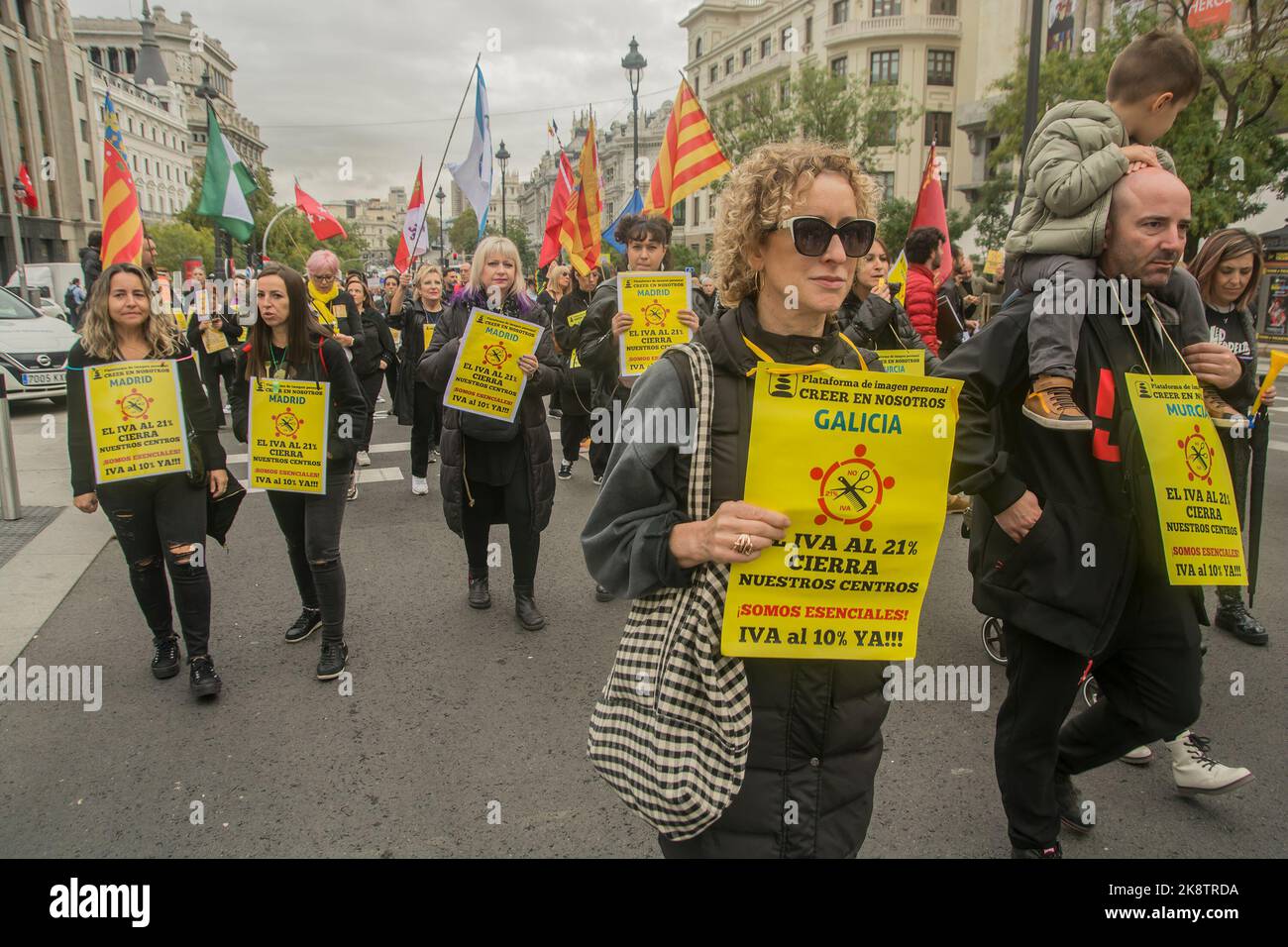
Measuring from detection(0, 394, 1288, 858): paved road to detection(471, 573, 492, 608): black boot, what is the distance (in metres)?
0.08

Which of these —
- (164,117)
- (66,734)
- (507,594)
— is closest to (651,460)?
(66,734)

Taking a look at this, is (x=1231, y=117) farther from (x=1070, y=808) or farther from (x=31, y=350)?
(x=31, y=350)

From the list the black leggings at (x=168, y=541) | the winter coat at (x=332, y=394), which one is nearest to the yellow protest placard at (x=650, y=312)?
the winter coat at (x=332, y=394)

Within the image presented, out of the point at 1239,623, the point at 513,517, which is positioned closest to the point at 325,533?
the point at 513,517

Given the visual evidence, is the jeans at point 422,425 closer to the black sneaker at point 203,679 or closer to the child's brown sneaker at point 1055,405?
the black sneaker at point 203,679

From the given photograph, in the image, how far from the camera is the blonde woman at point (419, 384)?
876cm

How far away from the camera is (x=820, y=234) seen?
1.89 metres

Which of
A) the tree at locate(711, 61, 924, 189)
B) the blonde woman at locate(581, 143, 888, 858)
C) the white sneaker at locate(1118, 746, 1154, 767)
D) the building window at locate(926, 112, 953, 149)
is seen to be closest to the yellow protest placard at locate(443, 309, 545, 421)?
the blonde woman at locate(581, 143, 888, 858)

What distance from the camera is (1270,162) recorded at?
18.9 meters

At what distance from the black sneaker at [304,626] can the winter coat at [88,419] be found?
1.05m

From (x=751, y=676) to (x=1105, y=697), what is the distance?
5.56ft

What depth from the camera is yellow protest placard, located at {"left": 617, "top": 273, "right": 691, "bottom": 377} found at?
523cm

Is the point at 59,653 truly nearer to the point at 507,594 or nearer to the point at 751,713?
the point at 507,594

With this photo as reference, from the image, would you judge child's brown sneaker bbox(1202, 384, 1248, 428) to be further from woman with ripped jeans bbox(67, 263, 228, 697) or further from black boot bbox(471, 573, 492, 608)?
woman with ripped jeans bbox(67, 263, 228, 697)
